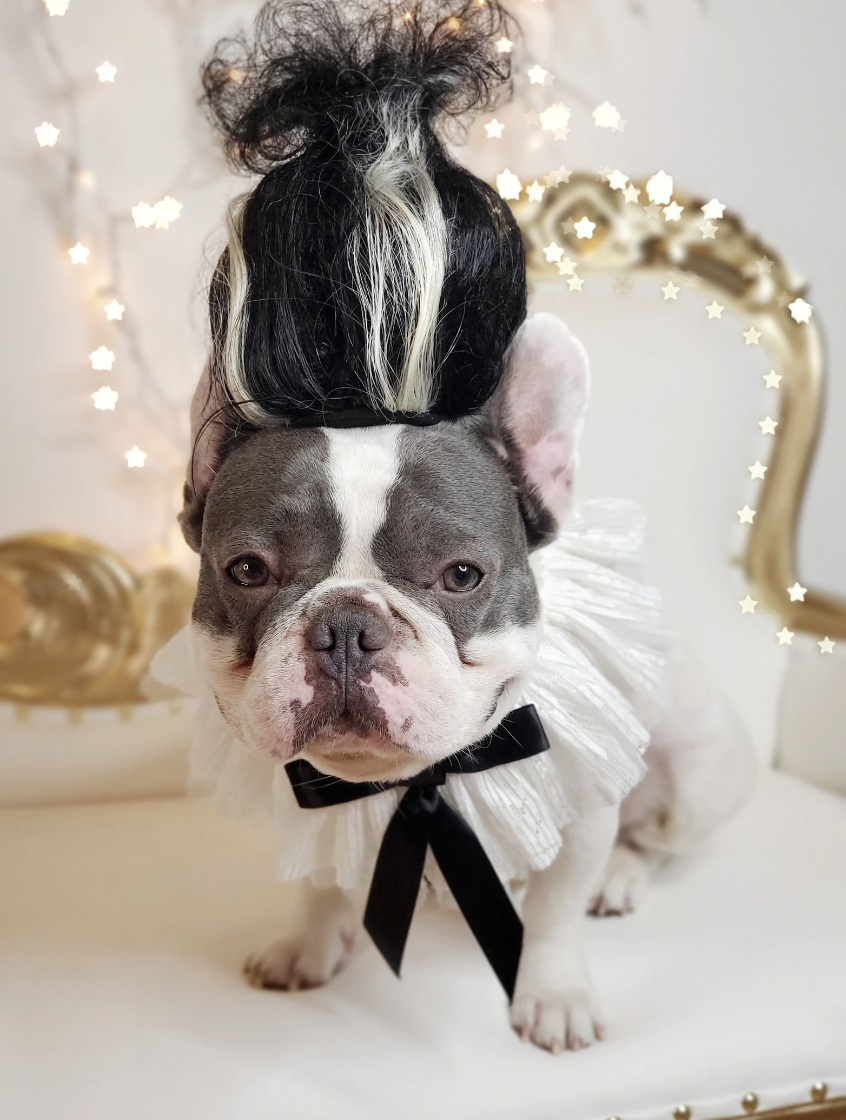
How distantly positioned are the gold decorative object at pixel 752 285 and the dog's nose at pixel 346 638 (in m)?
0.95

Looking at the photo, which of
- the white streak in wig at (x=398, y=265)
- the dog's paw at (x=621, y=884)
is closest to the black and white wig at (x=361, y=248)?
the white streak in wig at (x=398, y=265)

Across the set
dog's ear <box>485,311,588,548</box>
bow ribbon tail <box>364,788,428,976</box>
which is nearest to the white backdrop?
dog's ear <box>485,311,588,548</box>

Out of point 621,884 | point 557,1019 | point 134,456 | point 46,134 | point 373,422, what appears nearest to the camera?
point 373,422

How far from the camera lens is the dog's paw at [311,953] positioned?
106cm

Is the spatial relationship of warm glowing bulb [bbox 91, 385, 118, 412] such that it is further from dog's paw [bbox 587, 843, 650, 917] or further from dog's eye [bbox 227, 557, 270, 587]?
dog's paw [bbox 587, 843, 650, 917]

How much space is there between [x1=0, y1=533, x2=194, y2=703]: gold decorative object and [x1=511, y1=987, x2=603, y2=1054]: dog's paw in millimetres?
792

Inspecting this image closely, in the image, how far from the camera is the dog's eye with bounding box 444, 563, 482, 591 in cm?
81

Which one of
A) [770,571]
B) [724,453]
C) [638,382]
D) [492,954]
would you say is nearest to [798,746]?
[770,571]

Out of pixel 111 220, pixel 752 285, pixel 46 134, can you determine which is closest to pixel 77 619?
pixel 111 220

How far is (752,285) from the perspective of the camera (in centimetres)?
160

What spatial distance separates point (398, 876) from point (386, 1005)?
14cm

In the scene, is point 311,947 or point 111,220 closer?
point 311,947

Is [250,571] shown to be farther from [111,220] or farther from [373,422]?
[111,220]

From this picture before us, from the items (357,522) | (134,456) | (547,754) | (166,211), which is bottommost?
(547,754)
